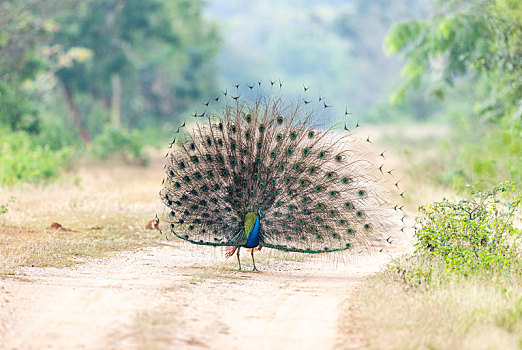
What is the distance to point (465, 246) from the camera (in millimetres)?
8492

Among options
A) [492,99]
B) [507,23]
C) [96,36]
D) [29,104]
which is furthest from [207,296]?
[96,36]

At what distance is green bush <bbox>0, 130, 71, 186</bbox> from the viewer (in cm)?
1546

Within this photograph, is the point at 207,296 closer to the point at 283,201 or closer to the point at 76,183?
the point at 283,201

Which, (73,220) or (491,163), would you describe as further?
(491,163)

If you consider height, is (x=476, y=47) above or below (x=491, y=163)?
above

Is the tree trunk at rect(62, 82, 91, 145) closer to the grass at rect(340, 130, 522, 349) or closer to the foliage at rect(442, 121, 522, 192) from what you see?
the foliage at rect(442, 121, 522, 192)

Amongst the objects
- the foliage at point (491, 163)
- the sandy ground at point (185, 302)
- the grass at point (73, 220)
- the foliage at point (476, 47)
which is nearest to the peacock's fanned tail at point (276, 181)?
the sandy ground at point (185, 302)

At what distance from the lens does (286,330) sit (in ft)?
20.9

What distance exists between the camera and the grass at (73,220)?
31.6 ft

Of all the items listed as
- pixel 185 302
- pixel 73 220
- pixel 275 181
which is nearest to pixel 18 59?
pixel 73 220

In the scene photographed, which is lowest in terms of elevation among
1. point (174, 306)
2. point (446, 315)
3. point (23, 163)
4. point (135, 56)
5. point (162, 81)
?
point (174, 306)

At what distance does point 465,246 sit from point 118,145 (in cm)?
1696

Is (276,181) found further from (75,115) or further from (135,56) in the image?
(135,56)

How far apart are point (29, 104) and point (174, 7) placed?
386 inches
